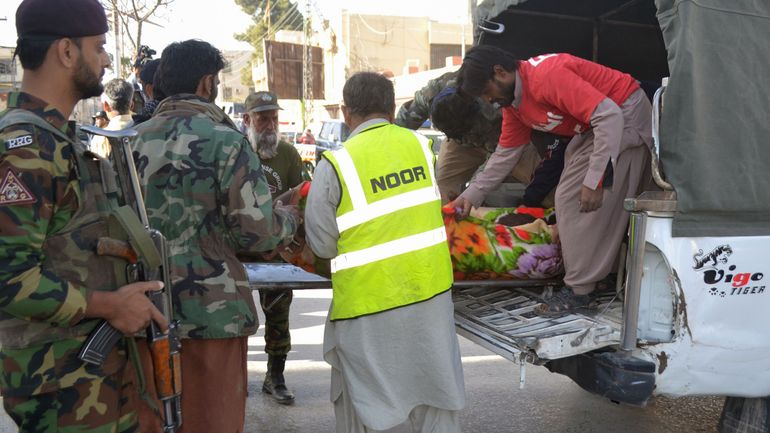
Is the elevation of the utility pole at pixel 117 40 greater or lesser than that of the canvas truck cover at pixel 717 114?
greater

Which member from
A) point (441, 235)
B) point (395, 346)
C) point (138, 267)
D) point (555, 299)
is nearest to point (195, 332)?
point (138, 267)

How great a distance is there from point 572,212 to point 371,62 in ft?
120

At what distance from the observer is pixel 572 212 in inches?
132

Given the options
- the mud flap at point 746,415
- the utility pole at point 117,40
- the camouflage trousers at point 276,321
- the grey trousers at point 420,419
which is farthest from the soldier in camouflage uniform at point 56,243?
the utility pole at point 117,40

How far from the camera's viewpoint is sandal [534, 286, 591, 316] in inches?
131

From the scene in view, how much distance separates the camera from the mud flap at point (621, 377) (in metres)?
2.79

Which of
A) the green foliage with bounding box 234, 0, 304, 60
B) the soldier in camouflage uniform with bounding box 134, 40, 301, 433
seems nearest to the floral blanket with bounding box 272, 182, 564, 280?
the soldier in camouflage uniform with bounding box 134, 40, 301, 433

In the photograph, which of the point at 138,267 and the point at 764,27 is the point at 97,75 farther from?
the point at 764,27

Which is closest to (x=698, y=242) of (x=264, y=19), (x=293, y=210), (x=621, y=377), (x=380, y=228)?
(x=621, y=377)

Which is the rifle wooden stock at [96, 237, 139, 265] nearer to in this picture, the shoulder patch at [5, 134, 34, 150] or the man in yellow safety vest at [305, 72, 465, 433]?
the shoulder patch at [5, 134, 34, 150]

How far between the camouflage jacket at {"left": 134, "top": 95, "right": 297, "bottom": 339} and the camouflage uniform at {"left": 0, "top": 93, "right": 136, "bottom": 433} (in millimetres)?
363

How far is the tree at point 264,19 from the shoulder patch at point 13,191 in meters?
54.6

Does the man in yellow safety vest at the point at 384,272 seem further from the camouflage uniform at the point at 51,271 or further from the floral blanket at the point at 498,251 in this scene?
the camouflage uniform at the point at 51,271

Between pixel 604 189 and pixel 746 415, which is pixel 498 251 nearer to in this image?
pixel 604 189
